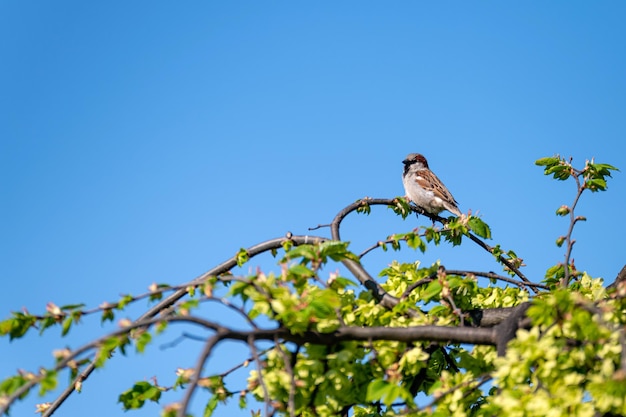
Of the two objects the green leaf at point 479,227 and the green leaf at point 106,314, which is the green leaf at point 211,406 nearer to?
the green leaf at point 106,314

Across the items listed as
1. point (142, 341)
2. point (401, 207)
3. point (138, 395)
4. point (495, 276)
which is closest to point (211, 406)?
point (138, 395)

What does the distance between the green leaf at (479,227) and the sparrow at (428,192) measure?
355cm

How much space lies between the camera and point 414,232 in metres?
6.16

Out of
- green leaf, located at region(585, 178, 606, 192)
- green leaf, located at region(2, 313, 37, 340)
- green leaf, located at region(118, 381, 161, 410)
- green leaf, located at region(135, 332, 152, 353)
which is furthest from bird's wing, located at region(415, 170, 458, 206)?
green leaf, located at region(135, 332, 152, 353)

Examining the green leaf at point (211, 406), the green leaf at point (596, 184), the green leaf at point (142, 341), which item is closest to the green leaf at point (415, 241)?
the green leaf at point (596, 184)

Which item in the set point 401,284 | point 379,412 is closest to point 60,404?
point 379,412

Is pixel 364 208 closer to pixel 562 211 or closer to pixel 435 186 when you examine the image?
pixel 562 211

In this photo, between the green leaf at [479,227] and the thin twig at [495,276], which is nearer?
the thin twig at [495,276]

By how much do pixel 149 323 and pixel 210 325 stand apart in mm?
316

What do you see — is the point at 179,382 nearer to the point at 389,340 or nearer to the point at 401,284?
the point at 389,340

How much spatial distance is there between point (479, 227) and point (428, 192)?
4019mm

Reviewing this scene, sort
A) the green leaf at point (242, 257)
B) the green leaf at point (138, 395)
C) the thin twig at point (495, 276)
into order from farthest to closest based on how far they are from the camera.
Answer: the green leaf at point (242, 257), the thin twig at point (495, 276), the green leaf at point (138, 395)

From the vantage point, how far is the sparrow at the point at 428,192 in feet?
36.9

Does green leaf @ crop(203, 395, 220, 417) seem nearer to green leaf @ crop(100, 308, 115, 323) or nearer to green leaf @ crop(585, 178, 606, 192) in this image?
green leaf @ crop(100, 308, 115, 323)
